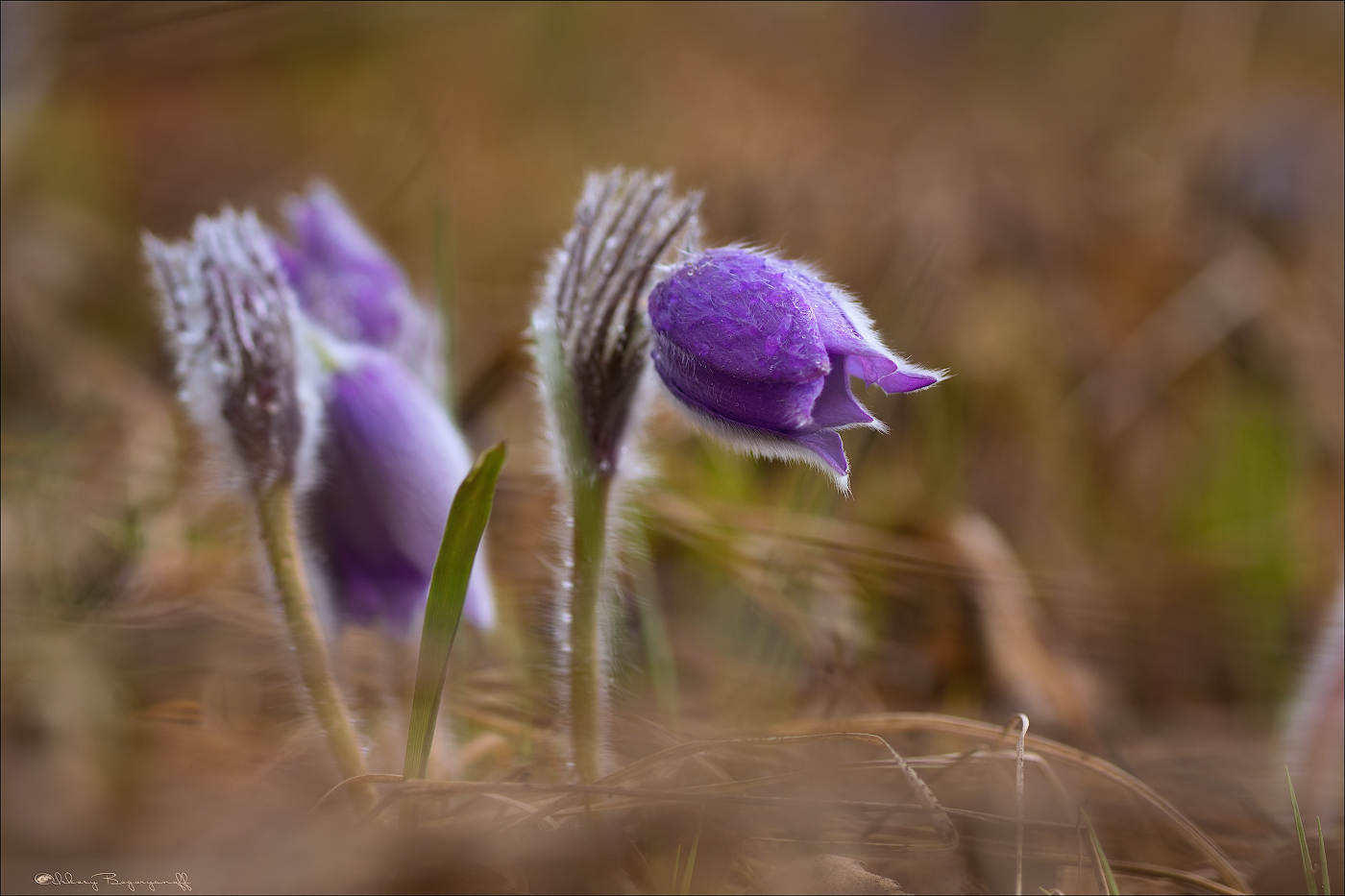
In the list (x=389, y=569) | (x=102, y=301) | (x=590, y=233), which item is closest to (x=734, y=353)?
(x=590, y=233)

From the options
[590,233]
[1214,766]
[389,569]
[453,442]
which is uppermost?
[590,233]

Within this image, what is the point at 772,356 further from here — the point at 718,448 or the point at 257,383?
the point at 718,448

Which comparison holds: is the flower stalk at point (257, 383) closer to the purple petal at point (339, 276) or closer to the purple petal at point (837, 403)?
the purple petal at point (339, 276)

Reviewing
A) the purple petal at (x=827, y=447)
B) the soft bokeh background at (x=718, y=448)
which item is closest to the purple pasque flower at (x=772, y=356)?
the purple petal at (x=827, y=447)

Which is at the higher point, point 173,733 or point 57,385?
point 57,385

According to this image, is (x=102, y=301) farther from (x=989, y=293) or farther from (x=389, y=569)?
(x=989, y=293)

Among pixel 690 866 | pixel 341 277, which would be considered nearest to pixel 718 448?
pixel 341 277
